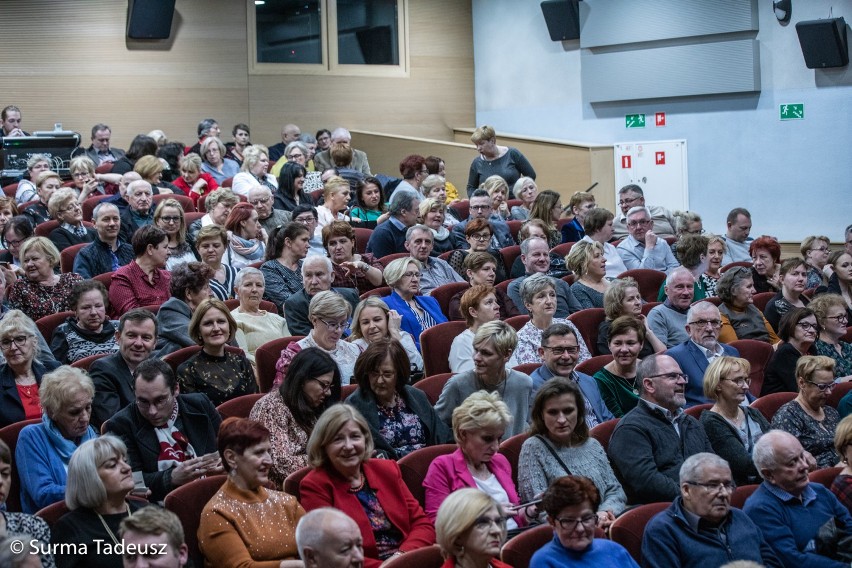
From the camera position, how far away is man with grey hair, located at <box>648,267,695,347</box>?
15.0 feet

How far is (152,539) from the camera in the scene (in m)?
2.32

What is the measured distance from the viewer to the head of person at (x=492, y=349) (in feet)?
11.6

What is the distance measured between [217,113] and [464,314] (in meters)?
5.53

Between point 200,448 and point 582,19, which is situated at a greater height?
point 582,19

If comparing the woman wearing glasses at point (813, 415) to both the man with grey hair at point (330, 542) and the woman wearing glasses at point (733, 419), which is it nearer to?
the woman wearing glasses at point (733, 419)

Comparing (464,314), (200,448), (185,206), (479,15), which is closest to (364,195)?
(185,206)

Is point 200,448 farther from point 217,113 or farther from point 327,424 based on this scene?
point 217,113

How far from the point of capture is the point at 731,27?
8.22 m

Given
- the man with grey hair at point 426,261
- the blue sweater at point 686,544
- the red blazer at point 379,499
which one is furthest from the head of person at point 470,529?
the man with grey hair at point 426,261

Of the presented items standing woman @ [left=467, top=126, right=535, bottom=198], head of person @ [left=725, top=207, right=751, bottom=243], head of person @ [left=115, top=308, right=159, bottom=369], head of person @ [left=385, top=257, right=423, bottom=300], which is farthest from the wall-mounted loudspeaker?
head of person @ [left=115, top=308, right=159, bottom=369]

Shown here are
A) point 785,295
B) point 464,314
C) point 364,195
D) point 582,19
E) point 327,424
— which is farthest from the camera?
point 582,19

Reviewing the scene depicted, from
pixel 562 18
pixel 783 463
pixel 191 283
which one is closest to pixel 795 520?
pixel 783 463

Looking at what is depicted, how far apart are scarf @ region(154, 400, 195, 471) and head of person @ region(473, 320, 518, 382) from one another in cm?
97

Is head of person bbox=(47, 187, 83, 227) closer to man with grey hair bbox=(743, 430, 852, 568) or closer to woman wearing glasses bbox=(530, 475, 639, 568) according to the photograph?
woman wearing glasses bbox=(530, 475, 639, 568)
